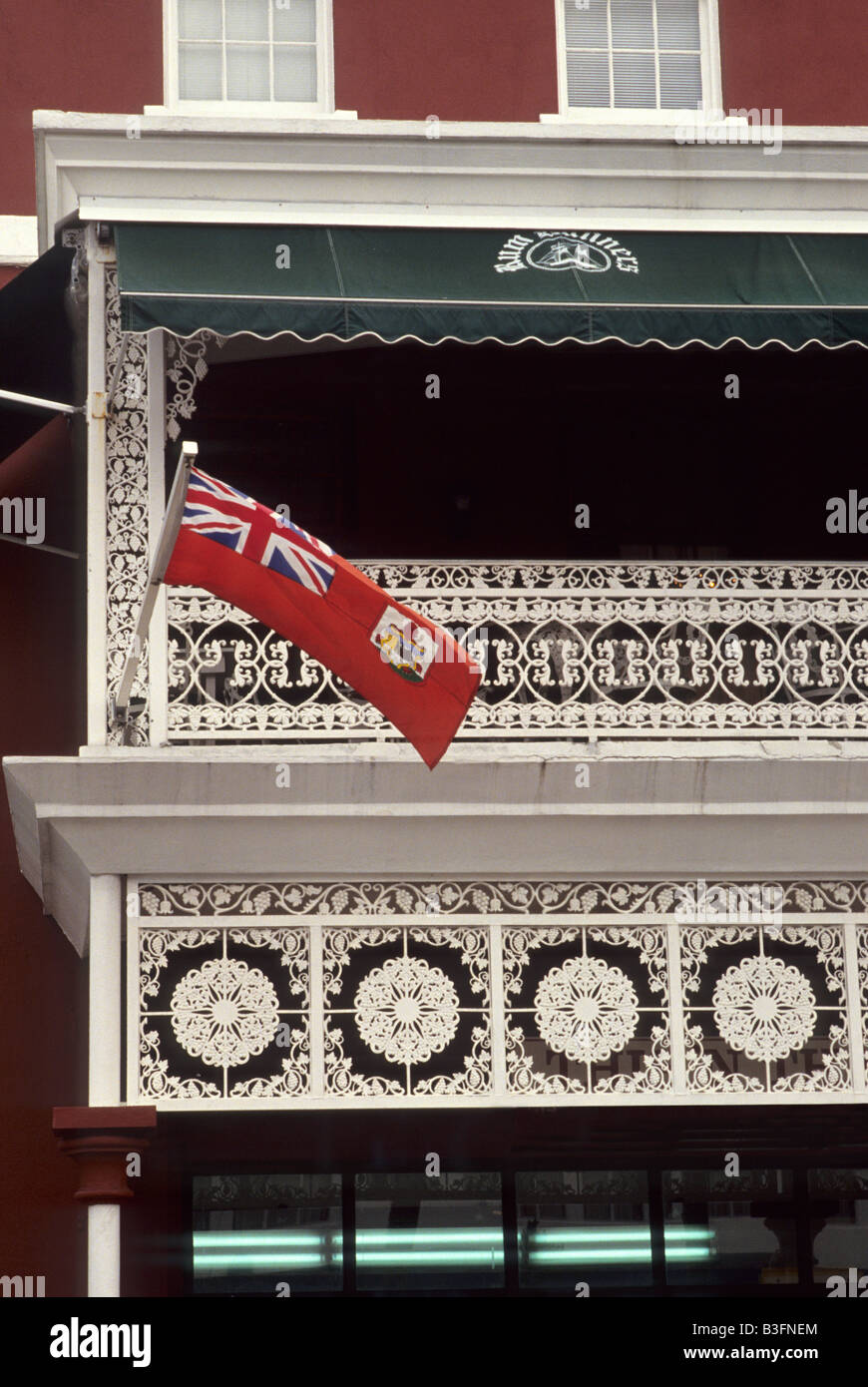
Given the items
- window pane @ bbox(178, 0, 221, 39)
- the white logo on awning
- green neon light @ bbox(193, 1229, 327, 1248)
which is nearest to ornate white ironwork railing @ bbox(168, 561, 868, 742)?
the white logo on awning

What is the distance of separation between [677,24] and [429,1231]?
805 cm

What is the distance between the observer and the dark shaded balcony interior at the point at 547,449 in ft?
43.4

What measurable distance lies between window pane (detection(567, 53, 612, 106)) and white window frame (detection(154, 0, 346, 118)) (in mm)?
1595

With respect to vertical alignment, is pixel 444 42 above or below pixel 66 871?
above

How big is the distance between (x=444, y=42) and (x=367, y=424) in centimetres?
277

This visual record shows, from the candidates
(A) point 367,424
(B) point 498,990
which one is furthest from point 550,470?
(B) point 498,990

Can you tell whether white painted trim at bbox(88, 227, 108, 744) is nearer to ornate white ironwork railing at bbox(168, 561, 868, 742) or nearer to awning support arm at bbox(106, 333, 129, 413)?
awning support arm at bbox(106, 333, 129, 413)

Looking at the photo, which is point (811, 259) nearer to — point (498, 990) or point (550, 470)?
point (550, 470)

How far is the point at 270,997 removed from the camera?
33.7 ft

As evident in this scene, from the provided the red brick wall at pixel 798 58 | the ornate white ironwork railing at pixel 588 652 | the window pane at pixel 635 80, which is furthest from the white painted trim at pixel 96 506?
the red brick wall at pixel 798 58

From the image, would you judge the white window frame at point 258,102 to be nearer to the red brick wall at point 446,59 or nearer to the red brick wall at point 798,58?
the red brick wall at point 446,59

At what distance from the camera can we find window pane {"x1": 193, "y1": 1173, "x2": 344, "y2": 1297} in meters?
12.5

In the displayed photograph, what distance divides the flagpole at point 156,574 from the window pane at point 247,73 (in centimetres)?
458

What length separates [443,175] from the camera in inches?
436
